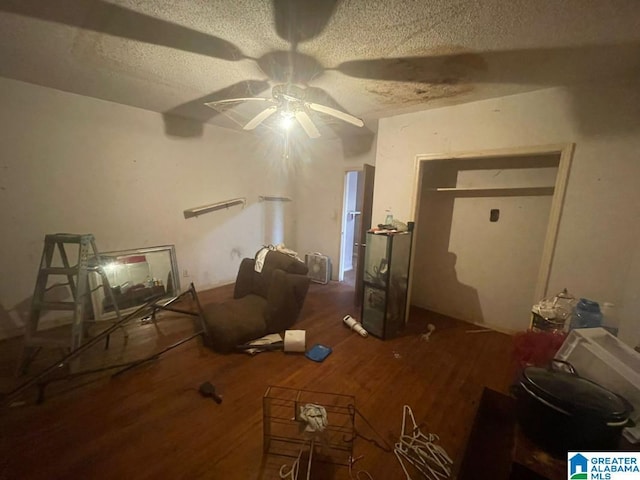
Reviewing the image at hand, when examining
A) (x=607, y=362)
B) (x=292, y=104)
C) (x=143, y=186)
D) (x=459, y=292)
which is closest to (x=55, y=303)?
(x=143, y=186)

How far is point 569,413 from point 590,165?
2.08 m

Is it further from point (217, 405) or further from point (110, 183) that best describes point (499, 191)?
point (110, 183)

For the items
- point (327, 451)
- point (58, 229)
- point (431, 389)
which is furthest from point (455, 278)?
point (58, 229)

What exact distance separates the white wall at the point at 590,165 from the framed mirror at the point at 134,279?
3.68 m

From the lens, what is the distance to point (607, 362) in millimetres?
1043

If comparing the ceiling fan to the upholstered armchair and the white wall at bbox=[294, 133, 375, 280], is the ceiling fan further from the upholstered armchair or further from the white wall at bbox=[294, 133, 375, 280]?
the white wall at bbox=[294, 133, 375, 280]

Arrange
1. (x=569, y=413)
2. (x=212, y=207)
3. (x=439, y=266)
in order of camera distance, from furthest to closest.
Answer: (x=212, y=207) → (x=439, y=266) → (x=569, y=413)

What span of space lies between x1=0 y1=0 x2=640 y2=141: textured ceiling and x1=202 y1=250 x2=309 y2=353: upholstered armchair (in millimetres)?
1710

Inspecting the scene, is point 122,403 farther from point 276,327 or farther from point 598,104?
point 598,104

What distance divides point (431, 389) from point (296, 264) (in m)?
1.55

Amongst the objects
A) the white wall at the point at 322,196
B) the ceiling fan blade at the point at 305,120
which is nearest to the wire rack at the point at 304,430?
the ceiling fan blade at the point at 305,120

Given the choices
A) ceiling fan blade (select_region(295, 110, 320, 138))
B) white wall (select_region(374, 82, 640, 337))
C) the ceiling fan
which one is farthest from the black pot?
ceiling fan blade (select_region(295, 110, 320, 138))

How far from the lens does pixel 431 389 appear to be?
1.87 metres

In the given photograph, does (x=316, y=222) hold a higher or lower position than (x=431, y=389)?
higher
